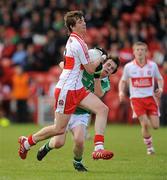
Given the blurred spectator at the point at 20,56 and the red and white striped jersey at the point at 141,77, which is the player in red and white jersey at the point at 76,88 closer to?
the red and white striped jersey at the point at 141,77

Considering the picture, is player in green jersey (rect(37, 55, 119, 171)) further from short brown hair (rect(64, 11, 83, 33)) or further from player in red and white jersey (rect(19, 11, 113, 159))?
short brown hair (rect(64, 11, 83, 33))

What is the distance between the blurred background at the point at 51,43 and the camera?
26.8 metres

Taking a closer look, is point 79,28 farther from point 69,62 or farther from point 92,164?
point 92,164

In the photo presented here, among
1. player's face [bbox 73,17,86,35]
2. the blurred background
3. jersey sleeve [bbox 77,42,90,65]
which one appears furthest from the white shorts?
the blurred background

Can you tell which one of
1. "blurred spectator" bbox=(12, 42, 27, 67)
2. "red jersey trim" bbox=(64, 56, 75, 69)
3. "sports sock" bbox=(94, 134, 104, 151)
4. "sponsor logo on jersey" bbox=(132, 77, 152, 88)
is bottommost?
"sports sock" bbox=(94, 134, 104, 151)

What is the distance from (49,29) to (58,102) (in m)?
17.5

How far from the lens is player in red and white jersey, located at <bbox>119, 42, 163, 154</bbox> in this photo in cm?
1576

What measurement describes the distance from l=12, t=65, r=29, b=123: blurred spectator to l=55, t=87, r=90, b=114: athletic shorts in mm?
15621

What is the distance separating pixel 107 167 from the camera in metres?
12.4

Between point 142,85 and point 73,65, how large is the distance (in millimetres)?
4847

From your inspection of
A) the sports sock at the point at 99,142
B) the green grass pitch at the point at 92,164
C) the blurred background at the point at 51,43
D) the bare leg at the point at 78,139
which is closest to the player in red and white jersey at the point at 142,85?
the green grass pitch at the point at 92,164

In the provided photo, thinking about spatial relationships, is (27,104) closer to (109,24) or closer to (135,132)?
(109,24)

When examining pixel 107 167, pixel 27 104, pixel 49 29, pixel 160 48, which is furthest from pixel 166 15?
pixel 107 167

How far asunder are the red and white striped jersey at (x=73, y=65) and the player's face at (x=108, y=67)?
64 cm
